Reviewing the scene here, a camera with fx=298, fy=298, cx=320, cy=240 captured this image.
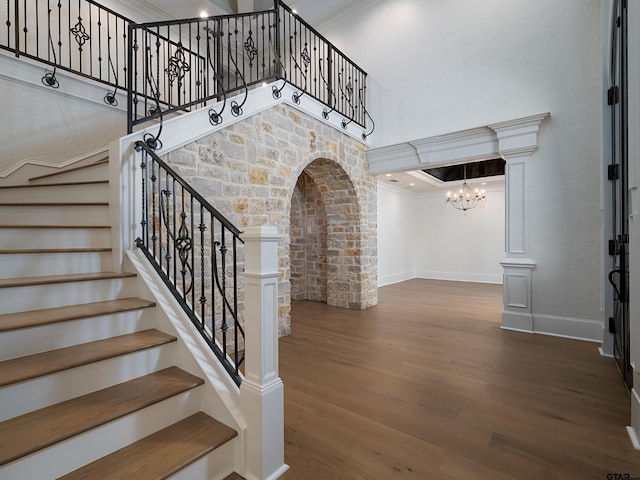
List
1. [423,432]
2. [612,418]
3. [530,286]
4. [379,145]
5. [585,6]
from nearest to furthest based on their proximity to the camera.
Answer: [423,432], [612,418], [585,6], [530,286], [379,145]

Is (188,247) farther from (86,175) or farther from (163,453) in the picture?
(86,175)

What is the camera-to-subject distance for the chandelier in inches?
298

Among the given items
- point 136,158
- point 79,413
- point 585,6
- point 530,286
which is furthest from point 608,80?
point 79,413

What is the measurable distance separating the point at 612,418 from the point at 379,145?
169 inches

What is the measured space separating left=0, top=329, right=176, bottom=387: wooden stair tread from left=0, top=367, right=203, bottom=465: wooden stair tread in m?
0.16

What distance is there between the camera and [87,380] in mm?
1419

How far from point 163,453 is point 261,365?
1.74 feet

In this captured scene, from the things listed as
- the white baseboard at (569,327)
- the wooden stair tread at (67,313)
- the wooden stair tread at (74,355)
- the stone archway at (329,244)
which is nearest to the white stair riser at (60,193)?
the wooden stair tread at (67,313)

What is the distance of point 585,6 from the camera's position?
354cm

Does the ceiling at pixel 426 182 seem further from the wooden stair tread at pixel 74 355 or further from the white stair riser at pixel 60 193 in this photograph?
the wooden stair tread at pixel 74 355

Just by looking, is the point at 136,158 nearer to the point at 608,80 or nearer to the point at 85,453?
the point at 85,453

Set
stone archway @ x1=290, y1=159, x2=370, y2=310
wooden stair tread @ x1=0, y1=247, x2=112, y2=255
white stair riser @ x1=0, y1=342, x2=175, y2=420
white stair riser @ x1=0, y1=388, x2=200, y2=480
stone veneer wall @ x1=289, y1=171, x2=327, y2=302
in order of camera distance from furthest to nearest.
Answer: stone veneer wall @ x1=289, y1=171, x2=327, y2=302 < stone archway @ x1=290, y1=159, x2=370, y2=310 < wooden stair tread @ x1=0, y1=247, x2=112, y2=255 < white stair riser @ x1=0, y1=342, x2=175, y2=420 < white stair riser @ x1=0, y1=388, x2=200, y2=480

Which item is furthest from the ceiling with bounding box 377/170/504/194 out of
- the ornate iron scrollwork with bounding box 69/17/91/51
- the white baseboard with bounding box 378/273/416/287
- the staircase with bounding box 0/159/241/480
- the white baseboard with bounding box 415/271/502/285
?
the staircase with bounding box 0/159/241/480

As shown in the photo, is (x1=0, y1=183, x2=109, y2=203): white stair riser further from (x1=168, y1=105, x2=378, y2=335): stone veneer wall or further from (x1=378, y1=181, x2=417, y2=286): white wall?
(x1=378, y1=181, x2=417, y2=286): white wall
